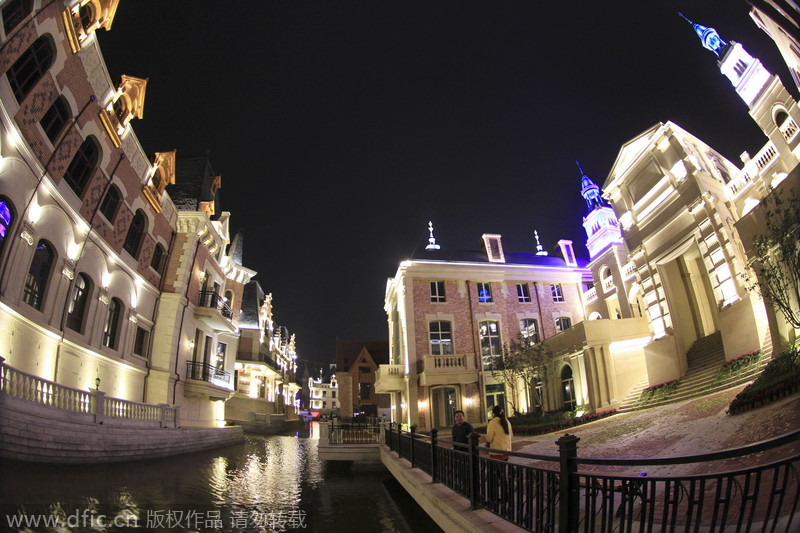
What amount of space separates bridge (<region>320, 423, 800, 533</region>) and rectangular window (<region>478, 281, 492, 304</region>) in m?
18.6

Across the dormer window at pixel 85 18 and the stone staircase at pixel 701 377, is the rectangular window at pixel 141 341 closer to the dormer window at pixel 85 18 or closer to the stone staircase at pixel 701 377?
the dormer window at pixel 85 18

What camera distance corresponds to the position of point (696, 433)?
9078 millimetres

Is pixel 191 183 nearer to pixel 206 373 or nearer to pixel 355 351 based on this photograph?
pixel 206 373

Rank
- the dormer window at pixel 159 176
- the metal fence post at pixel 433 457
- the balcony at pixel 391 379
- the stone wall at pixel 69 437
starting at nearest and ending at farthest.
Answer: the metal fence post at pixel 433 457 < the stone wall at pixel 69 437 < the dormer window at pixel 159 176 < the balcony at pixel 391 379

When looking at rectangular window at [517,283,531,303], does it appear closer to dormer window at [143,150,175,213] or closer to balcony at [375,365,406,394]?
balcony at [375,365,406,394]

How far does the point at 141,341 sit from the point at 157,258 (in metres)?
4.20

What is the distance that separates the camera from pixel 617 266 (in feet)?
77.2

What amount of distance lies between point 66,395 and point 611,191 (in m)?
24.5

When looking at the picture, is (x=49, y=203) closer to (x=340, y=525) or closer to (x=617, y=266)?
(x=340, y=525)

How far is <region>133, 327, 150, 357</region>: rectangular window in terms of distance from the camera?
1830cm

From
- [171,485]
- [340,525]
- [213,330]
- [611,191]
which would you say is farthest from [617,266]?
[213,330]

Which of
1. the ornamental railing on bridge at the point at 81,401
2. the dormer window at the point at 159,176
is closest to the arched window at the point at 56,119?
the dormer window at the point at 159,176

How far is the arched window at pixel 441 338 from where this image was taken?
26.3m

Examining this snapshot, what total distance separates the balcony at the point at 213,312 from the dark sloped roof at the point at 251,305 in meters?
14.9
